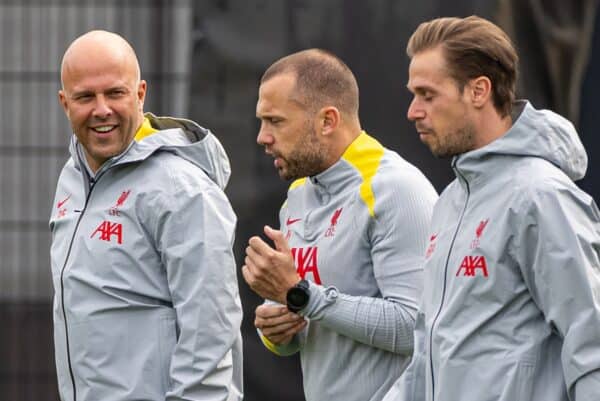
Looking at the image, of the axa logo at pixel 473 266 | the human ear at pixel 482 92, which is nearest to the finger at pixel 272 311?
the axa logo at pixel 473 266

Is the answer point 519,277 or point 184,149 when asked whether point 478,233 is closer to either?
point 519,277

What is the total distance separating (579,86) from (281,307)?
3125 mm

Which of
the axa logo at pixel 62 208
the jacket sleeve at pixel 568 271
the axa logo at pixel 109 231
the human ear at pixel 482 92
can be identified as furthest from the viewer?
the axa logo at pixel 62 208

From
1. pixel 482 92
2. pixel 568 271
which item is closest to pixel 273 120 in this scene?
pixel 482 92

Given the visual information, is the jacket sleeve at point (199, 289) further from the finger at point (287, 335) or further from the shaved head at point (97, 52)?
the shaved head at point (97, 52)

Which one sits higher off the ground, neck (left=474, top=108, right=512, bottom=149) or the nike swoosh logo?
neck (left=474, top=108, right=512, bottom=149)

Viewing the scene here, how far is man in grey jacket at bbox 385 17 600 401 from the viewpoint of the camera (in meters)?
3.37

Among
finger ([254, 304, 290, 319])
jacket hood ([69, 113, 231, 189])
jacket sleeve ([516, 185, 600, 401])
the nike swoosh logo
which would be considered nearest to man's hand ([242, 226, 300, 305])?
finger ([254, 304, 290, 319])

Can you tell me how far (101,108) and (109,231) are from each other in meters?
0.37

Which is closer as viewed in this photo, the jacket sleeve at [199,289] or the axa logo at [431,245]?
the axa logo at [431,245]

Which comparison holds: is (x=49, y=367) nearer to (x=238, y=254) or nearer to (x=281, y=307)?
(x=238, y=254)

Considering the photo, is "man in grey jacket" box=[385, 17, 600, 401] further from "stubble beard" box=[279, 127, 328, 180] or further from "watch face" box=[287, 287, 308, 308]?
"stubble beard" box=[279, 127, 328, 180]

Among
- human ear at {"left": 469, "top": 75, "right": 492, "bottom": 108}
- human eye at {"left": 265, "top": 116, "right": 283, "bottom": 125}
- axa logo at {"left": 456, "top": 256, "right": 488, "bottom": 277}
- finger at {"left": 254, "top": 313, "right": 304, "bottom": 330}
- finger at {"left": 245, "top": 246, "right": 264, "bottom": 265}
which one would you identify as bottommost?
finger at {"left": 254, "top": 313, "right": 304, "bottom": 330}

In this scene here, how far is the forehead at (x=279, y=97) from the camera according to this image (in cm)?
441
